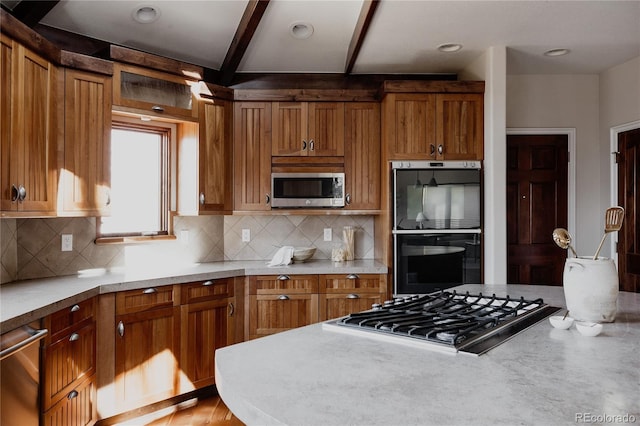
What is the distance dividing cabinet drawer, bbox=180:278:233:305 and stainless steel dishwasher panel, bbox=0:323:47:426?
1080 millimetres

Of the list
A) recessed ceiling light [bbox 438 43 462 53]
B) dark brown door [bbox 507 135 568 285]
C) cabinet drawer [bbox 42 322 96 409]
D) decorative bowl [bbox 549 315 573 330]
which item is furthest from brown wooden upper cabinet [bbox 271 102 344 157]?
decorative bowl [bbox 549 315 573 330]

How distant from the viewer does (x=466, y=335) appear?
1.34 meters

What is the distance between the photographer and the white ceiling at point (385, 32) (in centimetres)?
288

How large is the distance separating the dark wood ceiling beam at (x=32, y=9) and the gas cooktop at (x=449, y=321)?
2.60 m

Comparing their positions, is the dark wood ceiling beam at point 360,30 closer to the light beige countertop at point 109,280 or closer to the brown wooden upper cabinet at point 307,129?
the brown wooden upper cabinet at point 307,129

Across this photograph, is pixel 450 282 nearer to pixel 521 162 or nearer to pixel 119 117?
pixel 521 162

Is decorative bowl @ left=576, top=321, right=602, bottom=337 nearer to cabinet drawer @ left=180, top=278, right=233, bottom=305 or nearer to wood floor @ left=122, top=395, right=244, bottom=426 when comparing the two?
wood floor @ left=122, top=395, right=244, bottom=426

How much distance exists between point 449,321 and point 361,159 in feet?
8.01

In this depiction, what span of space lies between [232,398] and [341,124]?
119 inches

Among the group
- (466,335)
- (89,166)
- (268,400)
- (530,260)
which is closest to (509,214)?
(530,260)

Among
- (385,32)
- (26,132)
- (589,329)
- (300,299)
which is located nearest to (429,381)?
(589,329)

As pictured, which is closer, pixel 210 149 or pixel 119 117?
pixel 119 117

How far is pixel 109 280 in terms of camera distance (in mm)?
2824

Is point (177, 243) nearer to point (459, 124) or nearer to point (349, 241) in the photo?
point (349, 241)
